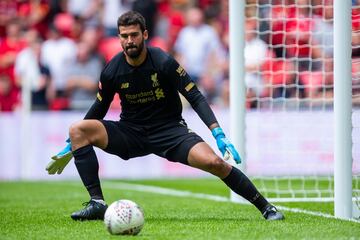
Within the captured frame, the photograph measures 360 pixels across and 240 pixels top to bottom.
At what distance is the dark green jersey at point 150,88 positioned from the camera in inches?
314

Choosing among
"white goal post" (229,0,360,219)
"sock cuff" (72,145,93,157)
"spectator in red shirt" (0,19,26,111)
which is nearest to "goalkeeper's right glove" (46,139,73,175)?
"sock cuff" (72,145,93,157)

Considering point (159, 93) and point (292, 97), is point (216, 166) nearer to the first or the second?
point (159, 93)

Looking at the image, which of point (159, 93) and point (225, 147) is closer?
point (225, 147)

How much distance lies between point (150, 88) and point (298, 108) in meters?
7.21

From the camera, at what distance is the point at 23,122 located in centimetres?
1695

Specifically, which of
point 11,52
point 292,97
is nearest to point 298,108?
point 292,97

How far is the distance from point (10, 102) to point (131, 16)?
32.8ft

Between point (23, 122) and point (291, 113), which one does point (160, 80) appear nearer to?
point (291, 113)

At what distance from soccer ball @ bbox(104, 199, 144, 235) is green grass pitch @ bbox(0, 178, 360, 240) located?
0.22 feet

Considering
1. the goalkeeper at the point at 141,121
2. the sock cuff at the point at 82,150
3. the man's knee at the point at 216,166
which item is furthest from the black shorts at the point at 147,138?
the man's knee at the point at 216,166

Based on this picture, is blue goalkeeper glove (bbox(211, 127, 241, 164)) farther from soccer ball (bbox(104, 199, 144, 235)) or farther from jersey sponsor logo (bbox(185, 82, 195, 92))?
soccer ball (bbox(104, 199, 144, 235))

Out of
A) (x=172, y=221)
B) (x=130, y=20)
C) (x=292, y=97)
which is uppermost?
(x=130, y=20)

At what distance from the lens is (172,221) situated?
8055 millimetres

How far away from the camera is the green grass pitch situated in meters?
6.88
